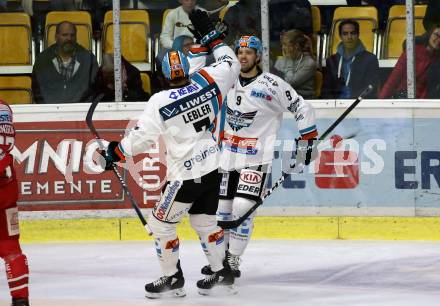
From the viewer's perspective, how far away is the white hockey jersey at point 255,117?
27.0 feet

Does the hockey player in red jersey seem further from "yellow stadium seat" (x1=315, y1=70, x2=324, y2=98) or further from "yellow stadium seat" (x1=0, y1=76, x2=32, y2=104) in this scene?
"yellow stadium seat" (x1=315, y1=70, x2=324, y2=98)

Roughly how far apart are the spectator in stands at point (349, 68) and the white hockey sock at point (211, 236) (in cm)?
269

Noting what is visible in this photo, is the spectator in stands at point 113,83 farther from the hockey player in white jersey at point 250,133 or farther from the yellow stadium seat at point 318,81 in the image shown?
the hockey player in white jersey at point 250,133

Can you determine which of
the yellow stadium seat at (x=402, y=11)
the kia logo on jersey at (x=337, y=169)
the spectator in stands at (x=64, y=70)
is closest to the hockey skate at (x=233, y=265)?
the kia logo on jersey at (x=337, y=169)

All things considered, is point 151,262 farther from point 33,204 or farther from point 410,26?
point 410,26

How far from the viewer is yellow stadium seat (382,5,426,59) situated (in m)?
9.81

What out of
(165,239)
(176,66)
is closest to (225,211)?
(165,239)

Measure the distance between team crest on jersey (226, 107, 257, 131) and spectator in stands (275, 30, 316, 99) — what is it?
172 centimetres

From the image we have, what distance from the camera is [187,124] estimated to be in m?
7.30

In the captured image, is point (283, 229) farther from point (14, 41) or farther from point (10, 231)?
point (10, 231)

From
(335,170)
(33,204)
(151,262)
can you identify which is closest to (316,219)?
(335,170)

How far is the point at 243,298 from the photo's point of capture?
750 cm

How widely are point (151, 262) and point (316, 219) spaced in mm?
1580

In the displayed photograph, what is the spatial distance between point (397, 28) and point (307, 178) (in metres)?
1.38
